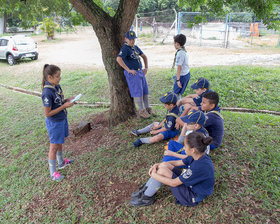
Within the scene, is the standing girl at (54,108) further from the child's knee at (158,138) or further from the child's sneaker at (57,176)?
the child's knee at (158,138)

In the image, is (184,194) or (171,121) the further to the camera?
(171,121)

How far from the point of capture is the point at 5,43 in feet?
50.6

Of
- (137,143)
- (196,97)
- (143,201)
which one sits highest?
(196,97)

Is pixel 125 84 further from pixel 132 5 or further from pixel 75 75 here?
pixel 75 75

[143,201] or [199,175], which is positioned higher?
[199,175]

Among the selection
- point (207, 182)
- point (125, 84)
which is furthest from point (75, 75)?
point (207, 182)

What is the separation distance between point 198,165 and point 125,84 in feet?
9.34

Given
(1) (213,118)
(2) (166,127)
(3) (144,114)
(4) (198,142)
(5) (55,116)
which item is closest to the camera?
(4) (198,142)

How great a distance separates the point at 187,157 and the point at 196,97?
189 centimetres

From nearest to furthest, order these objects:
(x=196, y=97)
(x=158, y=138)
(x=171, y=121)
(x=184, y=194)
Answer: (x=184, y=194) < (x=171, y=121) < (x=158, y=138) < (x=196, y=97)

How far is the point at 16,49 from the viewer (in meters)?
14.8

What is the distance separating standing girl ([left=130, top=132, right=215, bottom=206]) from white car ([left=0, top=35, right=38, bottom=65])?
14471 millimetres

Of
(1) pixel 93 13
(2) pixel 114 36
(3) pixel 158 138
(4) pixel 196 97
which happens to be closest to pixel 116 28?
(2) pixel 114 36

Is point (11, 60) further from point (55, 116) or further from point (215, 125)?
point (215, 125)
